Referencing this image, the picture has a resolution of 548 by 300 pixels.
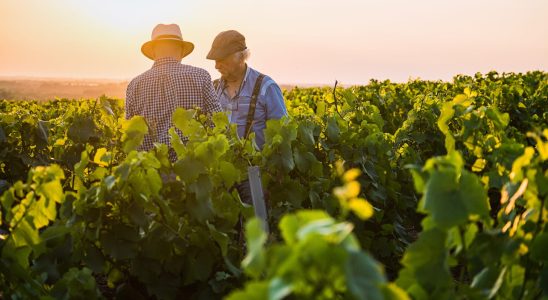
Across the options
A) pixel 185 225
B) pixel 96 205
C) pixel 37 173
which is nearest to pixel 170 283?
pixel 185 225

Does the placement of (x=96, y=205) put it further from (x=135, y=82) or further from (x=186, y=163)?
(x=135, y=82)

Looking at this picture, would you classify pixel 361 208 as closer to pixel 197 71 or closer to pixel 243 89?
pixel 197 71

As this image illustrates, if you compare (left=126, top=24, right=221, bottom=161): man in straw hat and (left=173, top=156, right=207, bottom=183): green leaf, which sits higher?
(left=126, top=24, right=221, bottom=161): man in straw hat

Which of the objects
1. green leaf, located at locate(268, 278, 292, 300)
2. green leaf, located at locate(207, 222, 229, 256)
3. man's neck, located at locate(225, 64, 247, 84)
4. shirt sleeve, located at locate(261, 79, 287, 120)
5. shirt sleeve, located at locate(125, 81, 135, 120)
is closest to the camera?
green leaf, located at locate(268, 278, 292, 300)

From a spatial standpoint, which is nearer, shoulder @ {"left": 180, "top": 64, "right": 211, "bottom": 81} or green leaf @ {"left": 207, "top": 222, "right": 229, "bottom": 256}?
green leaf @ {"left": 207, "top": 222, "right": 229, "bottom": 256}

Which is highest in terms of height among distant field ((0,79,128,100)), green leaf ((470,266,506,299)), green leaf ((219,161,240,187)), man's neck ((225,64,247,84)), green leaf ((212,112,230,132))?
man's neck ((225,64,247,84))

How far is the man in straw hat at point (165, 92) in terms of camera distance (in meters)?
4.30

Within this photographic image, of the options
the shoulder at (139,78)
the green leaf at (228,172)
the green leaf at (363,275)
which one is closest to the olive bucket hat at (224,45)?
the shoulder at (139,78)

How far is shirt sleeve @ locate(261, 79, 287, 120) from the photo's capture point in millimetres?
4887

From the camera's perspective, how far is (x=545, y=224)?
1928 mm

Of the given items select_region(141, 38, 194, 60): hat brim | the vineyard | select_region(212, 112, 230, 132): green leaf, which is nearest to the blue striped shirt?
the vineyard

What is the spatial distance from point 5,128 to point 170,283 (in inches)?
121

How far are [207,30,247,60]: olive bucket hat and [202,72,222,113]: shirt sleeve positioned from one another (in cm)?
60

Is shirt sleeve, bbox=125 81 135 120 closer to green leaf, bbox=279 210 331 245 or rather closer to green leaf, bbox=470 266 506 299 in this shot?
green leaf, bbox=470 266 506 299
